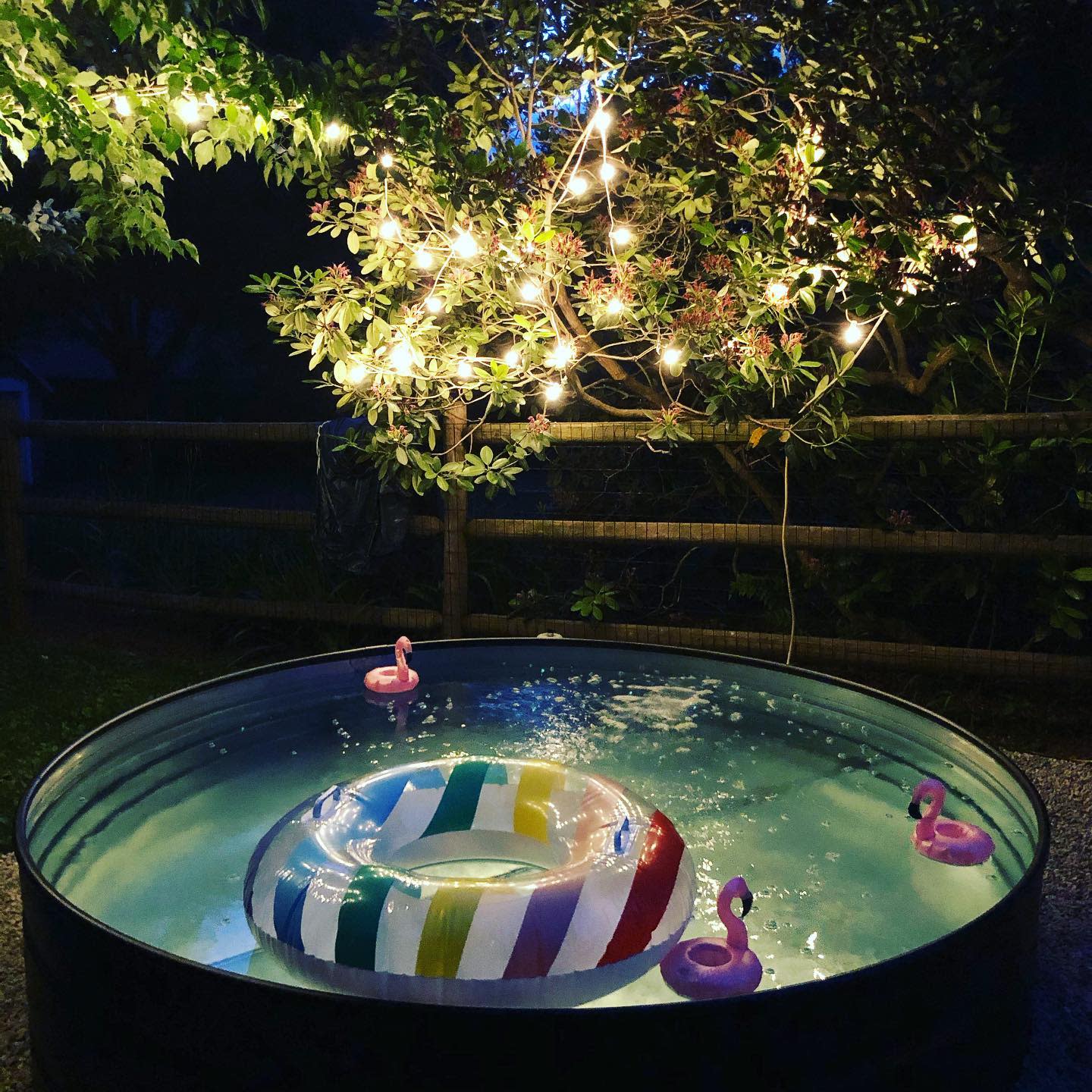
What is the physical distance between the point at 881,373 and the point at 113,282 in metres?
7.85

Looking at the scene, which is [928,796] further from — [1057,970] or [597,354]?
[597,354]

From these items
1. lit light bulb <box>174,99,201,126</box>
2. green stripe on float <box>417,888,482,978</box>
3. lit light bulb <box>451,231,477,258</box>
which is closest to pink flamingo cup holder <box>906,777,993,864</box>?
green stripe on float <box>417,888,482,978</box>

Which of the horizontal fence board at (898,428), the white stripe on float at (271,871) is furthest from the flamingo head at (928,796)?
the horizontal fence board at (898,428)

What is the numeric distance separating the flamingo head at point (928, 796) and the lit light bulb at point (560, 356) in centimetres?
202

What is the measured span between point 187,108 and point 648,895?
8.78 ft

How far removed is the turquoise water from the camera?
2.34 m

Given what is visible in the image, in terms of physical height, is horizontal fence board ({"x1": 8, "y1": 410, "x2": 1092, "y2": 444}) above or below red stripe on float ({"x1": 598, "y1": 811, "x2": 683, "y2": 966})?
above

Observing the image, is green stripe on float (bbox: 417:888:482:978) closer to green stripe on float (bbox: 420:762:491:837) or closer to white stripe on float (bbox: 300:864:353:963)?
white stripe on float (bbox: 300:864:353:963)

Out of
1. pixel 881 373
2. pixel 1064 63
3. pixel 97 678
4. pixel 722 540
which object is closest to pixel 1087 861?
pixel 722 540

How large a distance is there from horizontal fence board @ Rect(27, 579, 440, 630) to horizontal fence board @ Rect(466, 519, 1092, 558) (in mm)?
528

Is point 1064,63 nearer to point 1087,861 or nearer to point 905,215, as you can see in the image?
point 905,215

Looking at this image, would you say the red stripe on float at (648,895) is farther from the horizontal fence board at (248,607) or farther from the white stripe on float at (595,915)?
the horizontal fence board at (248,607)

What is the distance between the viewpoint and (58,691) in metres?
4.50

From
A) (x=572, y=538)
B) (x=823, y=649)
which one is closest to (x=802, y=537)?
(x=823, y=649)
